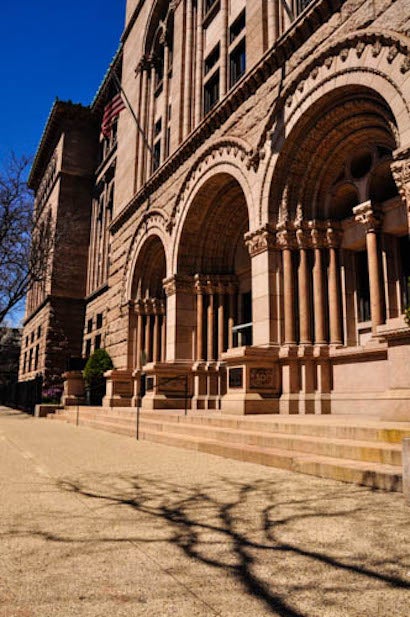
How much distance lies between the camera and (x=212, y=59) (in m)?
18.2

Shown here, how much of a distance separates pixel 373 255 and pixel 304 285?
6.20 feet

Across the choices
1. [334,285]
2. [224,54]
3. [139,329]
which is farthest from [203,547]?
[139,329]

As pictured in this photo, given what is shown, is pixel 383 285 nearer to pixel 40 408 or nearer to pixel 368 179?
pixel 368 179

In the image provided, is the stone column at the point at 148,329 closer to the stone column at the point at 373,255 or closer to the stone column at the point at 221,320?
the stone column at the point at 221,320

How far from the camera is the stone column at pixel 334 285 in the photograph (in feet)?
37.8

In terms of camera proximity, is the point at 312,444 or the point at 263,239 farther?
the point at 263,239

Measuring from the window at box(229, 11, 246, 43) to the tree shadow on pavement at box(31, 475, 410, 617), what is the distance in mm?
15965

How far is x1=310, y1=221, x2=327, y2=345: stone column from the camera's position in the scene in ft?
38.1

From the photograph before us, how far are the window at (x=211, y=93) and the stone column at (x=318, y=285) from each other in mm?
8222

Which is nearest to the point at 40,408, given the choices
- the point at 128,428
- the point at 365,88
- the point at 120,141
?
the point at 128,428

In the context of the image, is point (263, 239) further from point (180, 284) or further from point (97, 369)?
point (97, 369)

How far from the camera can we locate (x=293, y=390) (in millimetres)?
11156

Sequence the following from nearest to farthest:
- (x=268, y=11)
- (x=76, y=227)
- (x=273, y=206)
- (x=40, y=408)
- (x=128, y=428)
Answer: (x=128, y=428) < (x=273, y=206) < (x=268, y=11) < (x=40, y=408) < (x=76, y=227)

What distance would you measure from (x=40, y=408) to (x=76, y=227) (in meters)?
16.8
